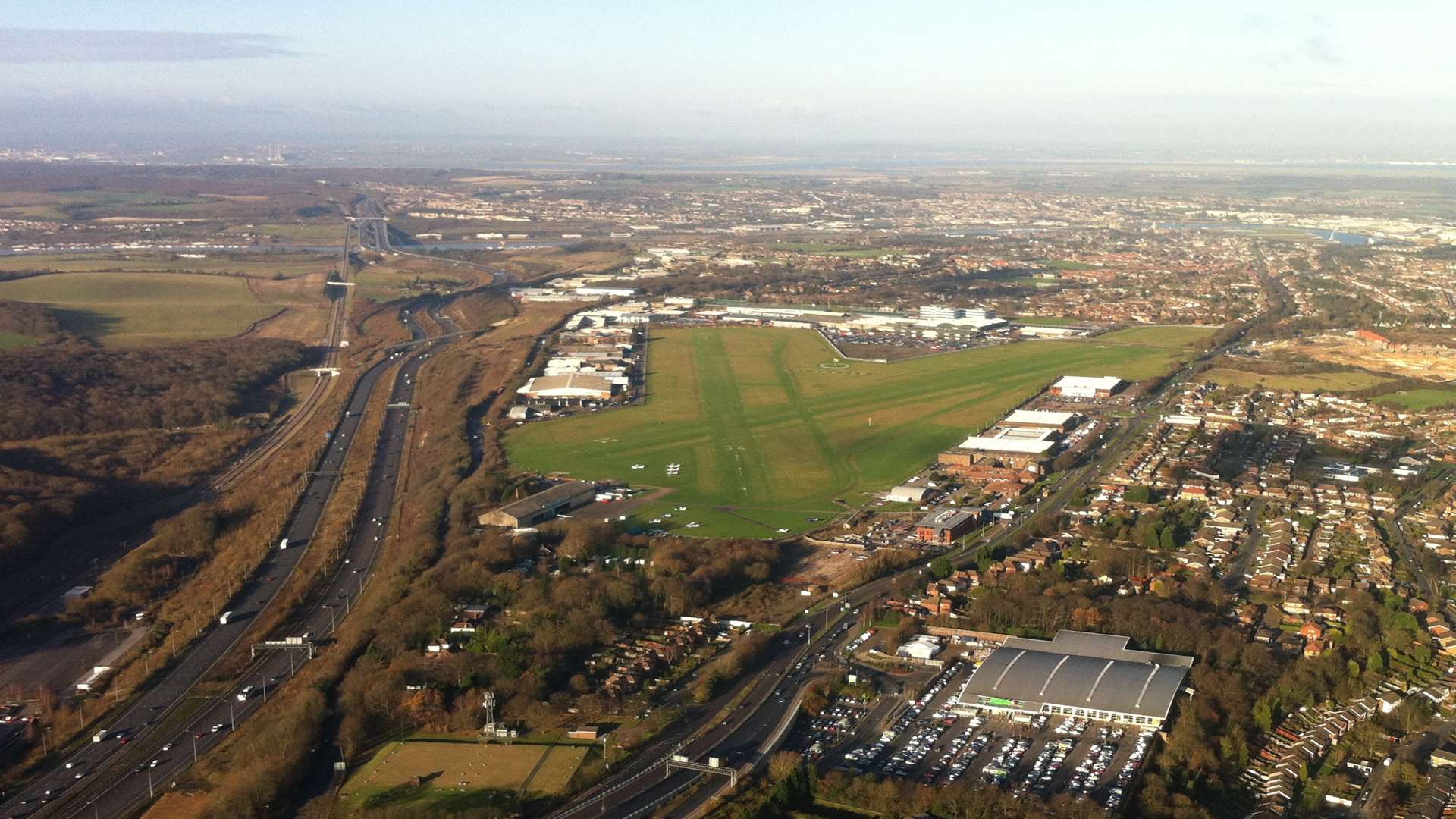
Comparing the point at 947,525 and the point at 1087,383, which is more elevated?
the point at 1087,383

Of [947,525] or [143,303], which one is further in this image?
[143,303]

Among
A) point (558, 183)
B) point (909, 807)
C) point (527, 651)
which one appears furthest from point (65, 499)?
point (558, 183)

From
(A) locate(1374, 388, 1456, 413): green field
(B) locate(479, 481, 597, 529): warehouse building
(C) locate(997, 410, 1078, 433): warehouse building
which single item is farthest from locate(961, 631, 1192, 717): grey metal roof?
(A) locate(1374, 388, 1456, 413): green field

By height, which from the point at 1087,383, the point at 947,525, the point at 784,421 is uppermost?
the point at 1087,383

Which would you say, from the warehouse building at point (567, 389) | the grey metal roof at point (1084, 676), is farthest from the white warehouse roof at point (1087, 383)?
the grey metal roof at point (1084, 676)

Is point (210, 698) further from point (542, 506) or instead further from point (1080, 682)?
point (1080, 682)

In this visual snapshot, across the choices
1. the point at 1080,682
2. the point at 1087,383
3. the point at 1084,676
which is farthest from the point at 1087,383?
the point at 1080,682
